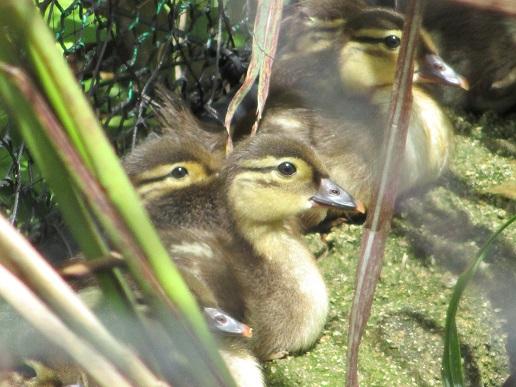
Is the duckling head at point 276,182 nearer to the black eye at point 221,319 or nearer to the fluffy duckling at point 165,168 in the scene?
the fluffy duckling at point 165,168

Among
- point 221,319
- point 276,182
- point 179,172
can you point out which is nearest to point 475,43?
point 276,182

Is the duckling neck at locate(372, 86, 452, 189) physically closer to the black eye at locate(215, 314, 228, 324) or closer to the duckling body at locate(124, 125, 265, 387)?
the duckling body at locate(124, 125, 265, 387)

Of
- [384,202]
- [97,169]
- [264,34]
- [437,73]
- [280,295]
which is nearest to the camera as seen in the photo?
[97,169]

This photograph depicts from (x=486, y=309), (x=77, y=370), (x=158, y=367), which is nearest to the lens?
(x=158, y=367)

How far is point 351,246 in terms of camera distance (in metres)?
2.79

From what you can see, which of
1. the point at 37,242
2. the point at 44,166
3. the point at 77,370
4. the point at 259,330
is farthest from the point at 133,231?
the point at 37,242

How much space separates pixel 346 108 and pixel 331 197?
0.49 meters

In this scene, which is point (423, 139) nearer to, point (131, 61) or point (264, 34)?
point (131, 61)

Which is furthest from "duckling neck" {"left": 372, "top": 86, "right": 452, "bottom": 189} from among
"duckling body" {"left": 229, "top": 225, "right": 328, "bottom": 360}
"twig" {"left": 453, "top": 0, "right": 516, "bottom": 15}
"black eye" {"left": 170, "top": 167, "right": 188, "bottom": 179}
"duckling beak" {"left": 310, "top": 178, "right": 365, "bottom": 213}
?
"twig" {"left": 453, "top": 0, "right": 516, "bottom": 15}

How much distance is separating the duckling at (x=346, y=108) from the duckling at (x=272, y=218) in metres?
0.38

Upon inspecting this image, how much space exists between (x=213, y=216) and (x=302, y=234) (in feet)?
1.16

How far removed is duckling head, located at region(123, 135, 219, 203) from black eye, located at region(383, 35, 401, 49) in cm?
61

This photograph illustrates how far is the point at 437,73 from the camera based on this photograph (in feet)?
8.81

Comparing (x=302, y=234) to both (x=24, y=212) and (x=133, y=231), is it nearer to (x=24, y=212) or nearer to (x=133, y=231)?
(x=24, y=212)
